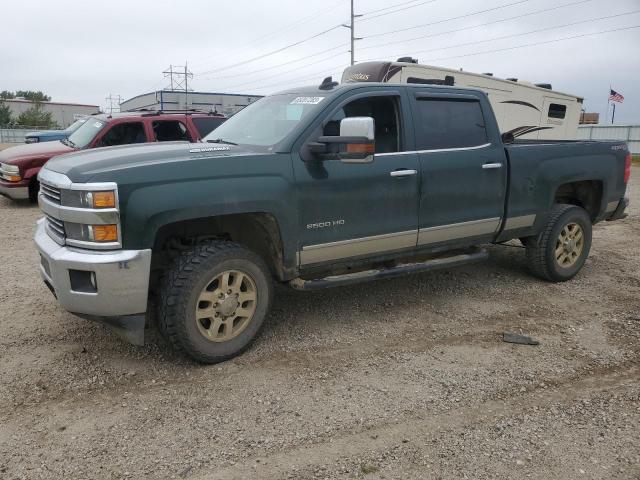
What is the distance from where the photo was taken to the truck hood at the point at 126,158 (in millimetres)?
3270

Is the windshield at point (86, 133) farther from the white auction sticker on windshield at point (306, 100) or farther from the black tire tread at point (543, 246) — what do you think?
the black tire tread at point (543, 246)

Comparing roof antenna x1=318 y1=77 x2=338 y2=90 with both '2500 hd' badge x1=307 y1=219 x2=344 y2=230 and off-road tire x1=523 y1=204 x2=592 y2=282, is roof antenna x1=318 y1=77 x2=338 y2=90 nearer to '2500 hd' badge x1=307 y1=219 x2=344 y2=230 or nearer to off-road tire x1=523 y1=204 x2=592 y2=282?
'2500 hd' badge x1=307 y1=219 x2=344 y2=230

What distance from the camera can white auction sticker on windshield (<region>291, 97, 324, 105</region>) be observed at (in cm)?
418

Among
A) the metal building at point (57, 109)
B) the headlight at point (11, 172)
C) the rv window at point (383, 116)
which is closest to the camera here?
the rv window at point (383, 116)

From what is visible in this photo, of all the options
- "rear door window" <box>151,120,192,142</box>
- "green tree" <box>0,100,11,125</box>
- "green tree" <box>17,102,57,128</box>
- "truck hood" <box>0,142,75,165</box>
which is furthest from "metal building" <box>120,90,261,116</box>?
"green tree" <box>0,100,11,125</box>

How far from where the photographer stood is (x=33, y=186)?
9.69 m

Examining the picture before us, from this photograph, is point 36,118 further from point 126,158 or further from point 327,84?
point 126,158

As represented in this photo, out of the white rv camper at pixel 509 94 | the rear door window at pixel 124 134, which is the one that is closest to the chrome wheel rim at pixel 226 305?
the rear door window at pixel 124 134

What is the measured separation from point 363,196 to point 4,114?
77.4m

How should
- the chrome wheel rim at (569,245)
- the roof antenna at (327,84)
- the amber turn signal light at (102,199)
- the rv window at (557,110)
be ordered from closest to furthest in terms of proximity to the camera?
the amber turn signal light at (102,199)
the roof antenna at (327,84)
the chrome wheel rim at (569,245)
the rv window at (557,110)

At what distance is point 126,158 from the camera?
3.47 metres

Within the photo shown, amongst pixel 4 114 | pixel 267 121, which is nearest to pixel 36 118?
pixel 4 114

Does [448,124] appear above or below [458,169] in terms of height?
above

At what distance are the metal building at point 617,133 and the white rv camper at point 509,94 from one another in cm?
1519
